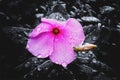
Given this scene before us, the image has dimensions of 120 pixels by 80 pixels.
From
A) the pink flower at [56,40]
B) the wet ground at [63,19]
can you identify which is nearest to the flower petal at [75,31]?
the pink flower at [56,40]

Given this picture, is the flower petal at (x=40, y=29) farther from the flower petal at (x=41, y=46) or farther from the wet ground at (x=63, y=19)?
the wet ground at (x=63, y=19)

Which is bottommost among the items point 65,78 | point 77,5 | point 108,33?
point 65,78

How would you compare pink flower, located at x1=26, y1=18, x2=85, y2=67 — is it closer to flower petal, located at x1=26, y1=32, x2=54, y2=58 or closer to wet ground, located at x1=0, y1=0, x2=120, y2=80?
flower petal, located at x1=26, y1=32, x2=54, y2=58

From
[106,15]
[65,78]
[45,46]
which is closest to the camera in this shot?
[45,46]

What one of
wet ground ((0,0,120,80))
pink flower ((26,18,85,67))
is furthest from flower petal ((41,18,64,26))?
wet ground ((0,0,120,80))

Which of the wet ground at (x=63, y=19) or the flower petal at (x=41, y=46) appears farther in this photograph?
the wet ground at (x=63, y=19)

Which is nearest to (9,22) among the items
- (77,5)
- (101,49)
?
(77,5)

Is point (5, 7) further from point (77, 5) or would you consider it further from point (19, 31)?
point (77, 5)
